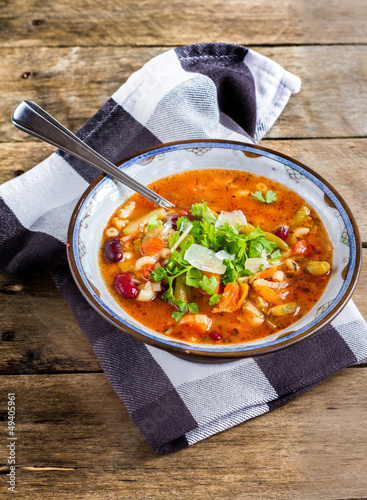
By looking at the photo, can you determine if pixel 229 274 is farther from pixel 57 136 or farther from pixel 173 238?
pixel 57 136

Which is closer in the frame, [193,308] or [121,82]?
[193,308]

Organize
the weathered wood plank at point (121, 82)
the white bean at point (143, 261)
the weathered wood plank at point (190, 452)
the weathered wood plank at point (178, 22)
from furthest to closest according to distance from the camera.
Result: the weathered wood plank at point (178, 22), the weathered wood plank at point (121, 82), the white bean at point (143, 261), the weathered wood plank at point (190, 452)

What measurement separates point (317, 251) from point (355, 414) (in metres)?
0.80

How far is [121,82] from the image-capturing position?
166 inches

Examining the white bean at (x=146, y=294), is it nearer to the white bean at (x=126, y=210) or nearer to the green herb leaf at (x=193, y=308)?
the green herb leaf at (x=193, y=308)

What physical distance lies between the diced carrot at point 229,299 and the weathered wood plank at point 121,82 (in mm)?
1683

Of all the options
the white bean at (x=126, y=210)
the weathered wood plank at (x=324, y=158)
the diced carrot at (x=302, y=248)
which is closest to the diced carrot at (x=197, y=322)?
the diced carrot at (x=302, y=248)

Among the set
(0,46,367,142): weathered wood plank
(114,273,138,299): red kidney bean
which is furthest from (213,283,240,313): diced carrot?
(0,46,367,142): weathered wood plank

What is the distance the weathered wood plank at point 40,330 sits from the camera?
109 inches

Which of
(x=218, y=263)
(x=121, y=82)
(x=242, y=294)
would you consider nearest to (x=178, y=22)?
(x=121, y=82)

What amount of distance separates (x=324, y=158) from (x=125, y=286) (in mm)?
1853

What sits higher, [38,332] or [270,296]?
[270,296]

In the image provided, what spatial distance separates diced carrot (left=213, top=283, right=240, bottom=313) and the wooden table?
1.80ft

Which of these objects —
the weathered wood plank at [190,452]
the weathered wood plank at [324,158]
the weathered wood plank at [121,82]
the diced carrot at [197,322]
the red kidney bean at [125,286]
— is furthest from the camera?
the weathered wood plank at [121,82]
